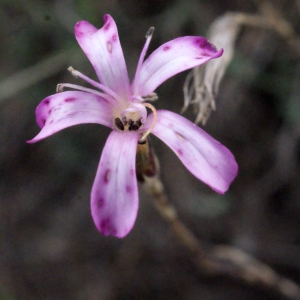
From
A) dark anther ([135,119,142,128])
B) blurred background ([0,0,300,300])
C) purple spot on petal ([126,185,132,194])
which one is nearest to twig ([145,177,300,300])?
blurred background ([0,0,300,300])

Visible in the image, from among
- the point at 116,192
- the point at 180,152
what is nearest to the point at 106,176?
the point at 116,192

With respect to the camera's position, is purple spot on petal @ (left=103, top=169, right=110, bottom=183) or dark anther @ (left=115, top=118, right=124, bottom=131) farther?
dark anther @ (left=115, top=118, right=124, bottom=131)

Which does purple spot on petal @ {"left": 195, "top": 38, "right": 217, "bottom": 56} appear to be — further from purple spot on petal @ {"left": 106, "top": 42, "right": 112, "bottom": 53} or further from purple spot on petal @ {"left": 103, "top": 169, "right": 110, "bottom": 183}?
purple spot on petal @ {"left": 103, "top": 169, "right": 110, "bottom": 183}

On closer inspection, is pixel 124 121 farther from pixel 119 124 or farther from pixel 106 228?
pixel 106 228

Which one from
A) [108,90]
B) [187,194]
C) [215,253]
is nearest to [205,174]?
[108,90]

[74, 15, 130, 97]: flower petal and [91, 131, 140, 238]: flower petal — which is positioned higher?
[74, 15, 130, 97]: flower petal

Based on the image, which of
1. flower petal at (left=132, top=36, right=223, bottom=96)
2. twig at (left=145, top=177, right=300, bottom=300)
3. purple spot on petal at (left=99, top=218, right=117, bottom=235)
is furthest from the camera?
twig at (left=145, top=177, right=300, bottom=300)

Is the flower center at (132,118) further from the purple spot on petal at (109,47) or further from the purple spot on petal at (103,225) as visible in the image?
the purple spot on petal at (103,225)

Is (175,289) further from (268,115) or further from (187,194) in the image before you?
(268,115)
